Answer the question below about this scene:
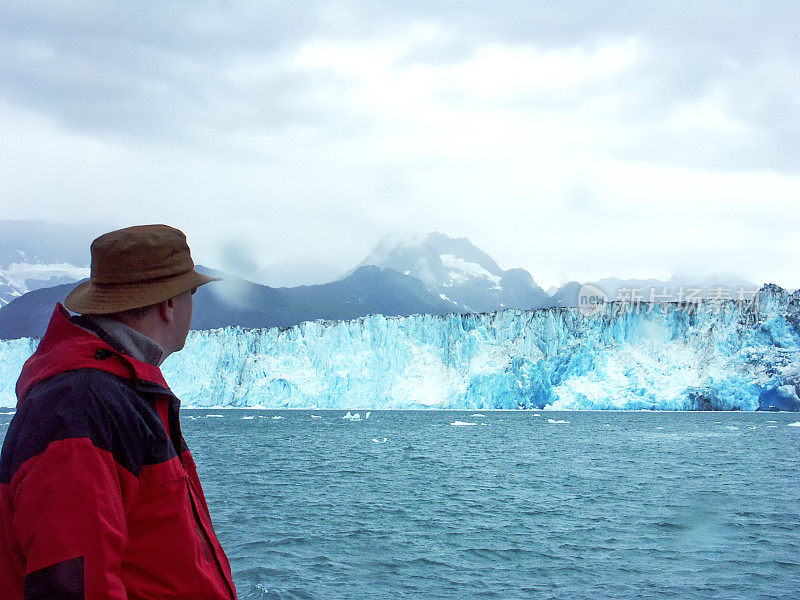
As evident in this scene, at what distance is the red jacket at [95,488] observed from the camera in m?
1.49

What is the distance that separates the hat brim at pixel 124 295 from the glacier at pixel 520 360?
2153 inches

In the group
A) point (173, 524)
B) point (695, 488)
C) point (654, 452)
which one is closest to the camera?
point (173, 524)

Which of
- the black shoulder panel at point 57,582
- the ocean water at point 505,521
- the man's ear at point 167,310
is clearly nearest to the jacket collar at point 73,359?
the man's ear at point 167,310

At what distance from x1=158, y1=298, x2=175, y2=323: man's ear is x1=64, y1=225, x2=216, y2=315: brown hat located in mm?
53

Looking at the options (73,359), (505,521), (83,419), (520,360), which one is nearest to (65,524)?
(83,419)

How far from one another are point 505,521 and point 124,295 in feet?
49.8

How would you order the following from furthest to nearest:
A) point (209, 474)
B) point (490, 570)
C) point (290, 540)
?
point (209, 474), point (290, 540), point (490, 570)

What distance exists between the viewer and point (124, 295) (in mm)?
1872

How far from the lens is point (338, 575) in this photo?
11.1 metres

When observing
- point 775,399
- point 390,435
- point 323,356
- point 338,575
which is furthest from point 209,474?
point 775,399

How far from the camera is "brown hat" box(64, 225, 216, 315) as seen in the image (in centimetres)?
187

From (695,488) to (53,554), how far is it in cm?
2318

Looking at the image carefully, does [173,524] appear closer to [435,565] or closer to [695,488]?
[435,565]

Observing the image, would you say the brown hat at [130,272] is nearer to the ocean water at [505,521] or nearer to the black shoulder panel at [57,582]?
the black shoulder panel at [57,582]
